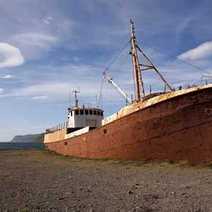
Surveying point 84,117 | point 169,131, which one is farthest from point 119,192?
point 84,117

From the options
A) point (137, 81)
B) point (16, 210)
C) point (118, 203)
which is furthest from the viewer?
point (137, 81)

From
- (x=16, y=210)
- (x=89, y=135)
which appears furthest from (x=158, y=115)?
(x=16, y=210)

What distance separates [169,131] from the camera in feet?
65.1

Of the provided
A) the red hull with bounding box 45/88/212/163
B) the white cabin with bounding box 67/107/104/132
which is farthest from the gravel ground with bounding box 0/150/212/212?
the white cabin with bounding box 67/107/104/132

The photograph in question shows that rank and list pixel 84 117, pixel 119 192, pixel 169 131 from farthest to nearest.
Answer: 1. pixel 84 117
2. pixel 169 131
3. pixel 119 192

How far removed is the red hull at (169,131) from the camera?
62.1 ft

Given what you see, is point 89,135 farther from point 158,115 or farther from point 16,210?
point 16,210

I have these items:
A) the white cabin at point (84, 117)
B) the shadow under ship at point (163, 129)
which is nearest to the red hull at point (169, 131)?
the shadow under ship at point (163, 129)

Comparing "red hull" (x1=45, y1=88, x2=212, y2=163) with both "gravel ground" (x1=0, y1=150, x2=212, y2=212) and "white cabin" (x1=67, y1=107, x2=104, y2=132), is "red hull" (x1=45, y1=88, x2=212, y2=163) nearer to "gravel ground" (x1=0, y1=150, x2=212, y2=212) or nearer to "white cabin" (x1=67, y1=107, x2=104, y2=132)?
"gravel ground" (x1=0, y1=150, x2=212, y2=212)

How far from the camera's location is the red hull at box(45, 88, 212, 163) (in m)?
18.9

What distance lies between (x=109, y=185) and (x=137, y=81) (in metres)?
12.9

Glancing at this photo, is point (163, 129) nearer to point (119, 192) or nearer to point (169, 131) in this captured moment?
point (169, 131)

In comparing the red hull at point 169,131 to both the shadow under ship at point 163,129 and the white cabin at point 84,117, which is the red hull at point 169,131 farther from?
the white cabin at point 84,117

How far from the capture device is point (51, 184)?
14.6m
